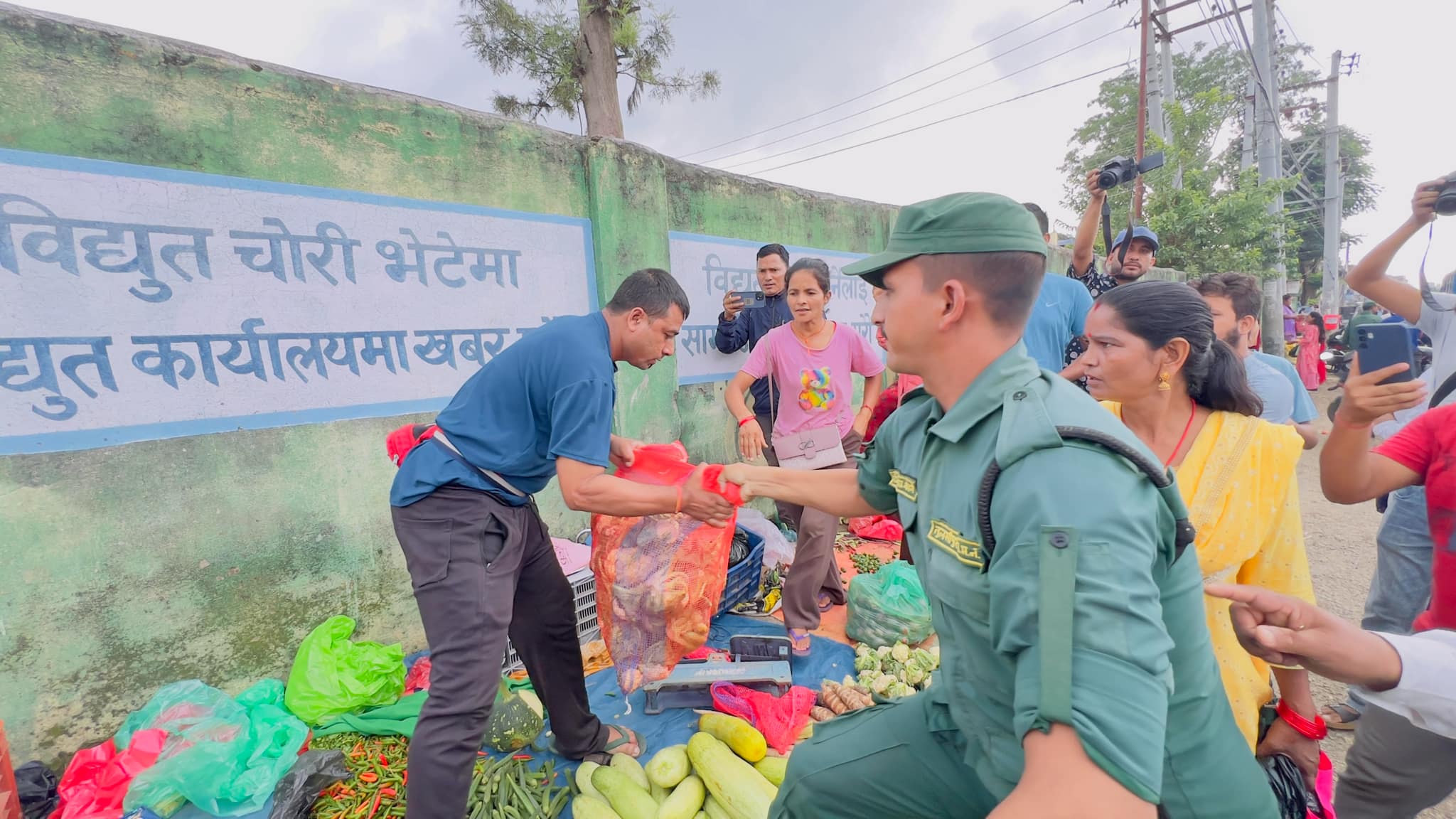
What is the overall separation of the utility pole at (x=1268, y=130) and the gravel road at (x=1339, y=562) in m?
8.40

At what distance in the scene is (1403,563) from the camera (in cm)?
243

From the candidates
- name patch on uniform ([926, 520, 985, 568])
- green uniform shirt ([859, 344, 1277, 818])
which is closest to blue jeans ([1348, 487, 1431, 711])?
green uniform shirt ([859, 344, 1277, 818])

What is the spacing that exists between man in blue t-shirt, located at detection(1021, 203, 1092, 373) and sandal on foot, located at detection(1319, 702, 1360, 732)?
6.39ft

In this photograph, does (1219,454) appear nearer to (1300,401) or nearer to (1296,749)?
(1296,749)

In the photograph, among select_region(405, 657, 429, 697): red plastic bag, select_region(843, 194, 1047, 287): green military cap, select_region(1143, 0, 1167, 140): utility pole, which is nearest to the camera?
select_region(843, 194, 1047, 287): green military cap

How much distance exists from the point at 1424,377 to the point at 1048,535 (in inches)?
123

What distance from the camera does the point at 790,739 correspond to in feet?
8.66

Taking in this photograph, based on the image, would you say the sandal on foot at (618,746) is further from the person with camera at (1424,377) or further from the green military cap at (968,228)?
the person with camera at (1424,377)

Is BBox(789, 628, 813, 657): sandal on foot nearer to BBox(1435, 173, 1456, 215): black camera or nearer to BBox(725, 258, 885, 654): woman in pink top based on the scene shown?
BBox(725, 258, 885, 654): woman in pink top

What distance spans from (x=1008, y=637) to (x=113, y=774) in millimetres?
3113

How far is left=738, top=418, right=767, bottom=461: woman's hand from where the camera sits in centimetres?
355

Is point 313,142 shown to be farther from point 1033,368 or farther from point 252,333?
point 1033,368

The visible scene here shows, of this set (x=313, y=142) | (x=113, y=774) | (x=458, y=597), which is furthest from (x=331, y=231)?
(x=113, y=774)

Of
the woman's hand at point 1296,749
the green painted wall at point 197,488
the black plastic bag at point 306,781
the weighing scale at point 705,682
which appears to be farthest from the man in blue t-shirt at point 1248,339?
the black plastic bag at point 306,781
